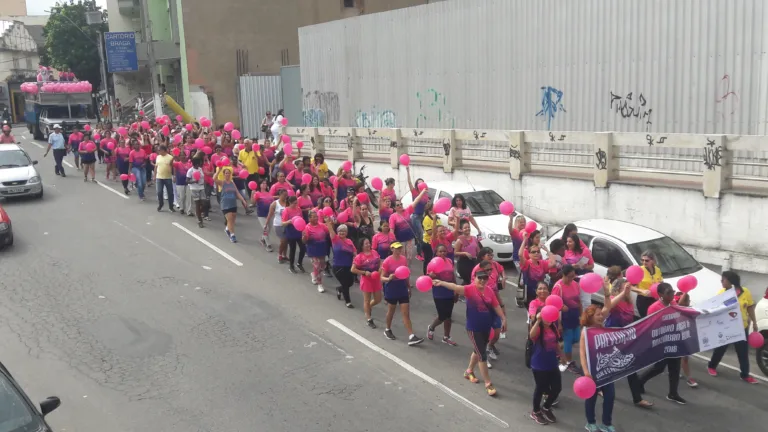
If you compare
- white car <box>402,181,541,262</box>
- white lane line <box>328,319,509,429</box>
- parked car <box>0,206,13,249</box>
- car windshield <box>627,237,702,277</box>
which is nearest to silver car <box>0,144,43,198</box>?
parked car <box>0,206,13,249</box>

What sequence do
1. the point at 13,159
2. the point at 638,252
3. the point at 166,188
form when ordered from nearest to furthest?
the point at 638,252 → the point at 166,188 → the point at 13,159

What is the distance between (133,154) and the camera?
61.9 feet

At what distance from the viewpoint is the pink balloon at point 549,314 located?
721cm

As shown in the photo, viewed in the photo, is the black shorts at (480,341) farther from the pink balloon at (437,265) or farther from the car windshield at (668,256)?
the car windshield at (668,256)

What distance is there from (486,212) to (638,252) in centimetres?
421

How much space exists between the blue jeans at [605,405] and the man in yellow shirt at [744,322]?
203cm

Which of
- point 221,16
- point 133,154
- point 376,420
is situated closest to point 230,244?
point 133,154

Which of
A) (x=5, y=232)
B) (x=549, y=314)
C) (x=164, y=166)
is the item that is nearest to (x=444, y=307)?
(x=549, y=314)

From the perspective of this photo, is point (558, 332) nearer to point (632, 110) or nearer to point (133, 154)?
point (632, 110)

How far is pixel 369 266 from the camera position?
33.1ft

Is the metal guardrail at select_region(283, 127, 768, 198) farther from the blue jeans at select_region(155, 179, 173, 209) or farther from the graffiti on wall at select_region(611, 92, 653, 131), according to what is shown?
the blue jeans at select_region(155, 179, 173, 209)

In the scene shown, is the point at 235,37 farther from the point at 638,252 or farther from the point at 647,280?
the point at 647,280

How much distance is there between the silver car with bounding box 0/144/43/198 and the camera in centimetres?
1887

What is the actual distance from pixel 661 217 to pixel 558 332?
5932 mm
